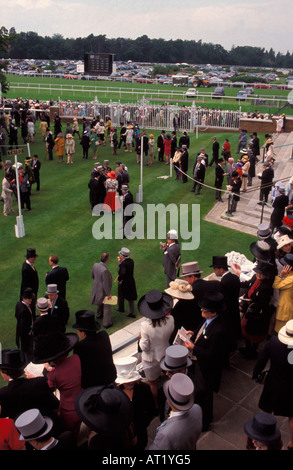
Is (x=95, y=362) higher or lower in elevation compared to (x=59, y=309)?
higher

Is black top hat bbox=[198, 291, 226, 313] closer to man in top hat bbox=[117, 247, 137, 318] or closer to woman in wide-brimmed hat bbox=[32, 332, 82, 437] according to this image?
woman in wide-brimmed hat bbox=[32, 332, 82, 437]

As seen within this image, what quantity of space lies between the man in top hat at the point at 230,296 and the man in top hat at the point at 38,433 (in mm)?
2864

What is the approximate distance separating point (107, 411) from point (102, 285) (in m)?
5.52

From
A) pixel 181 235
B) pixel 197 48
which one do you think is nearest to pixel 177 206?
pixel 181 235

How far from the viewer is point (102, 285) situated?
9.10m

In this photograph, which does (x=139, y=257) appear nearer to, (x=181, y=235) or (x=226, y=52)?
(x=181, y=235)

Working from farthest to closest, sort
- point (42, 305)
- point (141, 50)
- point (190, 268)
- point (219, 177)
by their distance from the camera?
point (141, 50) → point (219, 177) → point (42, 305) → point (190, 268)

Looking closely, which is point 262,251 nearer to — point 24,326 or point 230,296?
point 230,296

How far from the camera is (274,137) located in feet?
88.7

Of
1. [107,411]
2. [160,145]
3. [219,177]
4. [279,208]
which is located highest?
[107,411]

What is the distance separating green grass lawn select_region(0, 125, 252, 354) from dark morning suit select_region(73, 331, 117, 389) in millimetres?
4157

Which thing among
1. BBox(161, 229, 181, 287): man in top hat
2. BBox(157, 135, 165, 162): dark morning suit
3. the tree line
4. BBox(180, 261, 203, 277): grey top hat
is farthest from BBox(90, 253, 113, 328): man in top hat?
the tree line

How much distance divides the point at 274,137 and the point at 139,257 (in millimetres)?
17956

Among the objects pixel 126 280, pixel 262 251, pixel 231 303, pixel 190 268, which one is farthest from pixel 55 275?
pixel 262 251
